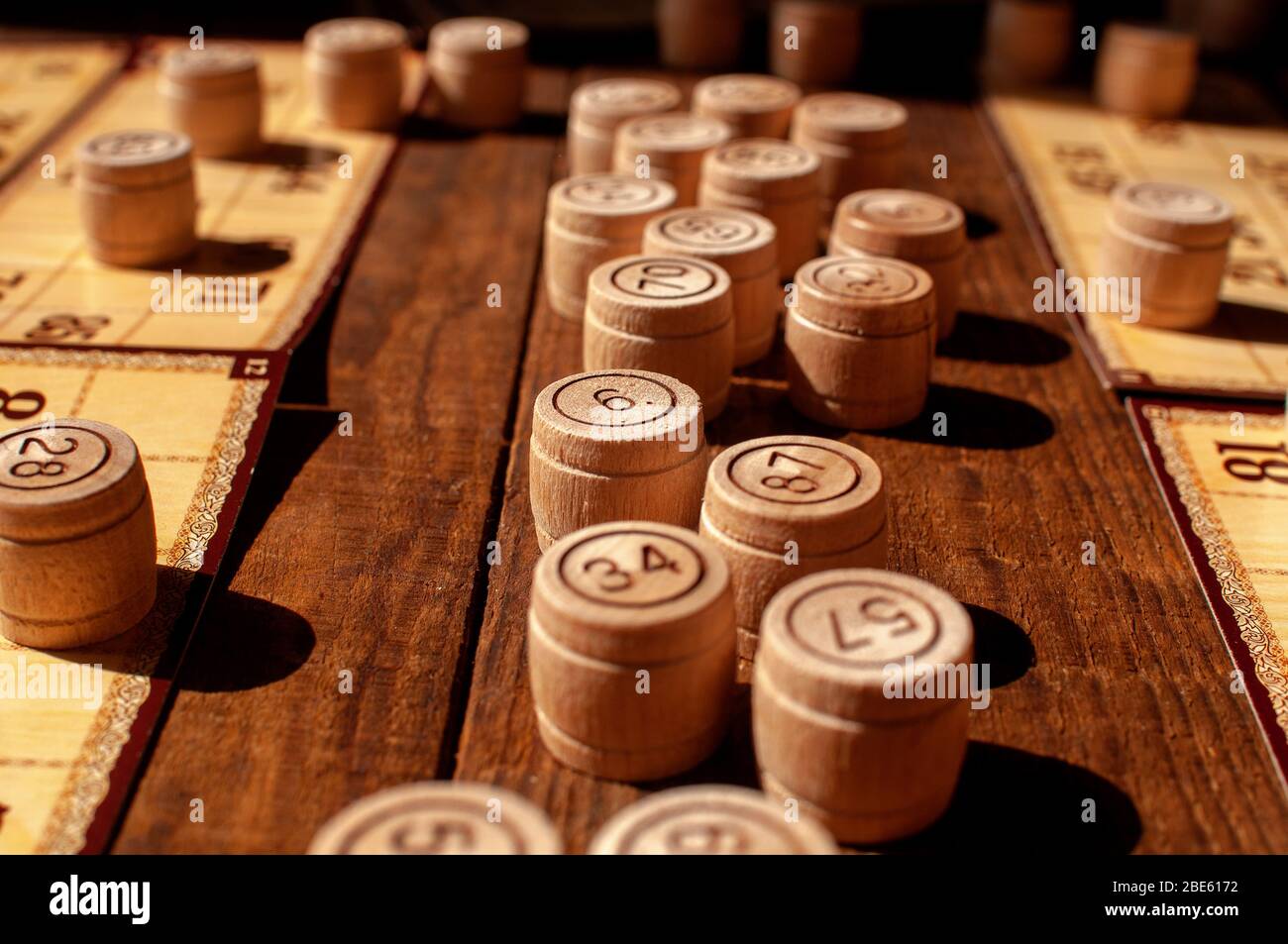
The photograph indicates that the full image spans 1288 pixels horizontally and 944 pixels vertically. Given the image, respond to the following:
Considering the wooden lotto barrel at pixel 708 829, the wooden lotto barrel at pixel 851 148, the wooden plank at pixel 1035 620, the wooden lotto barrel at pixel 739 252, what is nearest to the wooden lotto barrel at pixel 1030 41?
the wooden lotto barrel at pixel 851 148

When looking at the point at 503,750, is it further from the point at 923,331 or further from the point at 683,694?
the point at 923,331

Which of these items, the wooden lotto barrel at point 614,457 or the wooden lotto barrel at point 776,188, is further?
the wooden lotto barrel at point 776,188

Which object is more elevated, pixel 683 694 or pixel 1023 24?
pixel 1023 24

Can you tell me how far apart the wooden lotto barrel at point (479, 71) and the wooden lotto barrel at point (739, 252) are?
1.56 metres

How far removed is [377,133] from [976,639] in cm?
289

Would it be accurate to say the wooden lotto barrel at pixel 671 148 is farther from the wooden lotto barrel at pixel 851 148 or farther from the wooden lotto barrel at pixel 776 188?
the wooden lotto barrel at pixel 851 148

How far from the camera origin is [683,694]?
198cm

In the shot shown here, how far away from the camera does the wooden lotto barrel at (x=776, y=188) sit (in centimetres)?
344

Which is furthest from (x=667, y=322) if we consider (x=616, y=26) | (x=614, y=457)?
(x=616, y=26)

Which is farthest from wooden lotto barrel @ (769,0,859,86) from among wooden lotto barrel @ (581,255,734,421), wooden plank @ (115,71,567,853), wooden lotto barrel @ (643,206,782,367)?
wooden lotto barrel @ (581,255,734,421)

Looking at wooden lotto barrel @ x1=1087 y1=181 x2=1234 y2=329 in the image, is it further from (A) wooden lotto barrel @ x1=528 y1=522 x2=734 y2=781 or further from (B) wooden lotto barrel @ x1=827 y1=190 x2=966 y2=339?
(A) wooden lotto barrel @ x1=528 y1=522 x2=734 y2=781

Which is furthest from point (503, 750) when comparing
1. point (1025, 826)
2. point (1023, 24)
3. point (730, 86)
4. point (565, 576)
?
point (1023, 24)

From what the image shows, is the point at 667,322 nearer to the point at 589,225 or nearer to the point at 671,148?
the point at 589,225
